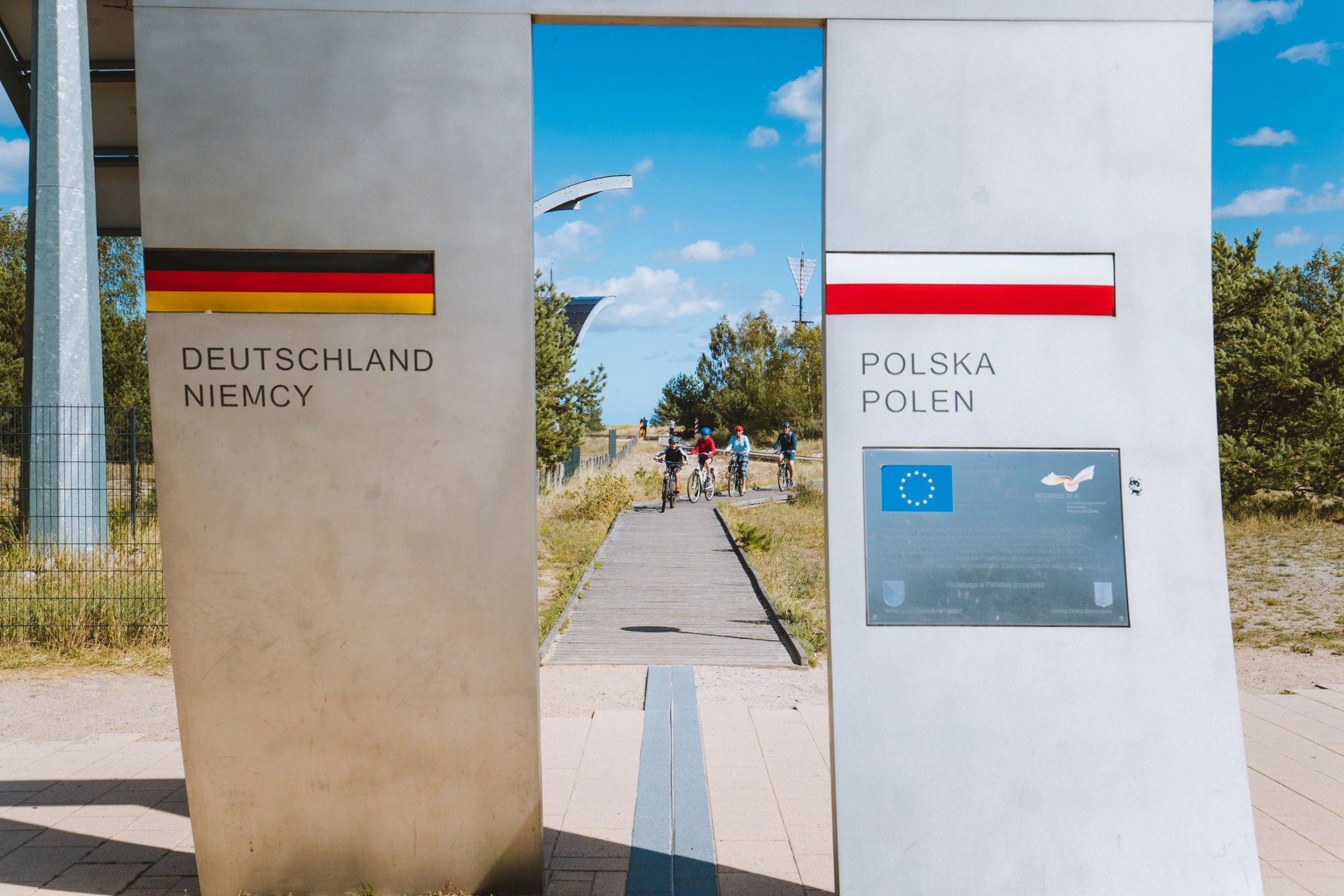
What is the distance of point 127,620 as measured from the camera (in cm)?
820

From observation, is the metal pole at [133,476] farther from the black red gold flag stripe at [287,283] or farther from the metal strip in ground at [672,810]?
the black red gold flag stripe at [287,283]

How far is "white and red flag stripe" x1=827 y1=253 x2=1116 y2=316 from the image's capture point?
10.8 feet

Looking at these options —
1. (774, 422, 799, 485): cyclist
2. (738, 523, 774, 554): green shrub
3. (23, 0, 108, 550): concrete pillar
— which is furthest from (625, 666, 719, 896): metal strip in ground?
(774, 422, 799, 485): cyclist

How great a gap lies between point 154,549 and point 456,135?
22.4ft

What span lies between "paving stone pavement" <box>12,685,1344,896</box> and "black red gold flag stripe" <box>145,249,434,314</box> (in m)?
2.37

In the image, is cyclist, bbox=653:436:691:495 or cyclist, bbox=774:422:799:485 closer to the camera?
cyclist, bbox=653:436:691:495

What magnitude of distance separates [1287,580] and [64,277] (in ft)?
49.2

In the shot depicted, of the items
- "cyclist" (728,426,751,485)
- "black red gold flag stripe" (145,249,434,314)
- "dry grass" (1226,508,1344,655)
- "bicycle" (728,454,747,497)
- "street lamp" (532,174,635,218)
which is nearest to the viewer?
"black red gold flag stripe" (145,249,434,314)

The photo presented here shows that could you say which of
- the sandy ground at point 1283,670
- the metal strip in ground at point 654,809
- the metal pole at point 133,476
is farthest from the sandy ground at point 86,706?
the sandy ground at point 1283,670

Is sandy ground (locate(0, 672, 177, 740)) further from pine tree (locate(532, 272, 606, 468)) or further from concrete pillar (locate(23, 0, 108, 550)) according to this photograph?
pine tree (locate(532, 272, 606, 468))

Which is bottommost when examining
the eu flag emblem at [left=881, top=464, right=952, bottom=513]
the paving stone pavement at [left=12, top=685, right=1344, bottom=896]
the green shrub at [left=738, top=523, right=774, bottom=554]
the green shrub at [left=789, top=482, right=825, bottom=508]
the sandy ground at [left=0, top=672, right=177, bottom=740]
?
the paving stone pavement at [left=12, top=685, right=1344, bottom=896]

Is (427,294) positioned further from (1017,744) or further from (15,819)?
(15,819)

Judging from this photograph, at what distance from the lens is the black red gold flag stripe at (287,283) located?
339 cm

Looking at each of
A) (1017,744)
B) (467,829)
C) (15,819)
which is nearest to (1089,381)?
(1017,744)
